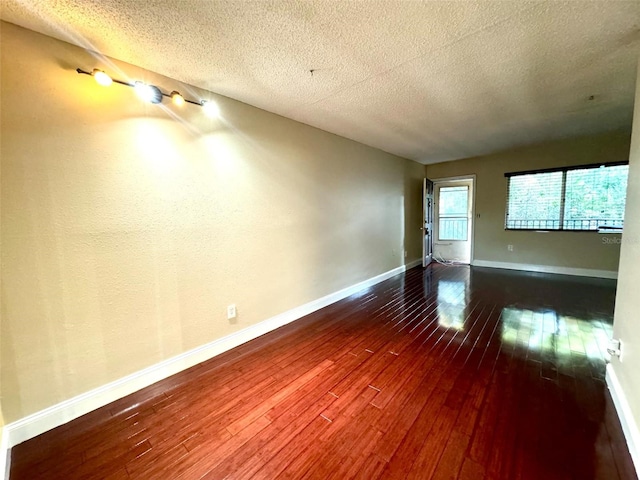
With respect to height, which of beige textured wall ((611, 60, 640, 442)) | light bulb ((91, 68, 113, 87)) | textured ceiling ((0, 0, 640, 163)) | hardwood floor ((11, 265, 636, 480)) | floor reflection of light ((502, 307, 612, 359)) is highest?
textured ceiling ((0, 0, 640, 163))

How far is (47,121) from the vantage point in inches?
60.3

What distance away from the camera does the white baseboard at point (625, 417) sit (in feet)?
4.14

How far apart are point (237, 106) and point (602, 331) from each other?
417cm

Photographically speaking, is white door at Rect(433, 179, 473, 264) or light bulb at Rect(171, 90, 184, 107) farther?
white door at Rect(433, 179, 473, 264)

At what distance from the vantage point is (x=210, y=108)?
7.42 ft

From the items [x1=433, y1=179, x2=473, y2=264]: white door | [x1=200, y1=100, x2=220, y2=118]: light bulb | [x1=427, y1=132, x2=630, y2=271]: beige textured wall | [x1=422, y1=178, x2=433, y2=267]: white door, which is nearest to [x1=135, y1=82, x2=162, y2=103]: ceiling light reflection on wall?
[x1=200, y1=100, x2=220, y2=118]: light bulb

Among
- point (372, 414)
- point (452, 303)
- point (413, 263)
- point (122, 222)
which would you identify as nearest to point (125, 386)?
point (122, 222)

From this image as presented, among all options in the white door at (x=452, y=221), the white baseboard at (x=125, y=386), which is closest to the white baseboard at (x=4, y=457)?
the white baseboard at (x=125, y=386)

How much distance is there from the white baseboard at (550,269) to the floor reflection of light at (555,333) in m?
2.36

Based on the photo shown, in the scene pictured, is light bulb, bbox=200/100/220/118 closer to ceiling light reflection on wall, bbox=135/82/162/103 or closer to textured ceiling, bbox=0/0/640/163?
textured ceiling, bbox=0/0/640/163

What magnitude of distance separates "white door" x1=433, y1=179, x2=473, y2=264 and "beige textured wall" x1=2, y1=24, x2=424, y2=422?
493 cm

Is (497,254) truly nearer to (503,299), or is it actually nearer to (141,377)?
(503,299)

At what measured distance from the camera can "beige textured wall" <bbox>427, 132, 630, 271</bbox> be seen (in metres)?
4.29

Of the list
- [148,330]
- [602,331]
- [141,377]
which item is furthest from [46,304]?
[602,331]
